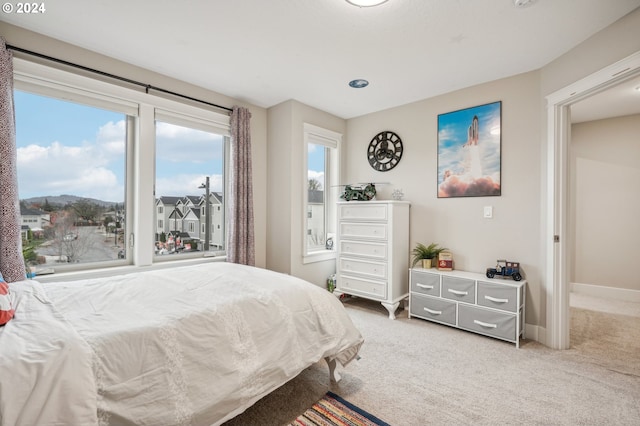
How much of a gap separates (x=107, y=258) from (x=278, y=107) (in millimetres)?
2503

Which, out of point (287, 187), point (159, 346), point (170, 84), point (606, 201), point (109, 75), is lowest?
point (159, 346)

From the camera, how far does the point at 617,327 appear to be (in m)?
3.14

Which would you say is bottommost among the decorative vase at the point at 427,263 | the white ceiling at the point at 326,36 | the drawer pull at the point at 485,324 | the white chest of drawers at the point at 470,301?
the drawer pull at the point at 485,324

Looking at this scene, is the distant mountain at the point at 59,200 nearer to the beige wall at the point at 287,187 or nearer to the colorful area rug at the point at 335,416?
the beige wall at the point at 287,187

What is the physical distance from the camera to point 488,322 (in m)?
2.84

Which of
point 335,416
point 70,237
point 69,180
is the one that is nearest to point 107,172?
point 69,180

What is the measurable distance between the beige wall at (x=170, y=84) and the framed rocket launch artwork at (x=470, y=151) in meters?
2.20

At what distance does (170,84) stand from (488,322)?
392cm

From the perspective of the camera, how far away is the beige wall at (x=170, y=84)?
2291mm

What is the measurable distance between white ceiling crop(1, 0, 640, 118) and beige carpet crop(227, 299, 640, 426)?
8.41ft

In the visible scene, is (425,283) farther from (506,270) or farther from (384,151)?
(384,151)

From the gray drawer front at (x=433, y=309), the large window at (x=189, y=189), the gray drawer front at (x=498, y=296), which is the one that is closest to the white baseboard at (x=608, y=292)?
Answer: the gray drawer front at (x=498, y=296)

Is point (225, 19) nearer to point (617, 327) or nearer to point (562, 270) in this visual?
point (562, 270)

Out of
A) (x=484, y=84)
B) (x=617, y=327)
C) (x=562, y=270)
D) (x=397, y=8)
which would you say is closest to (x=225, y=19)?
(x=397, y=8)
